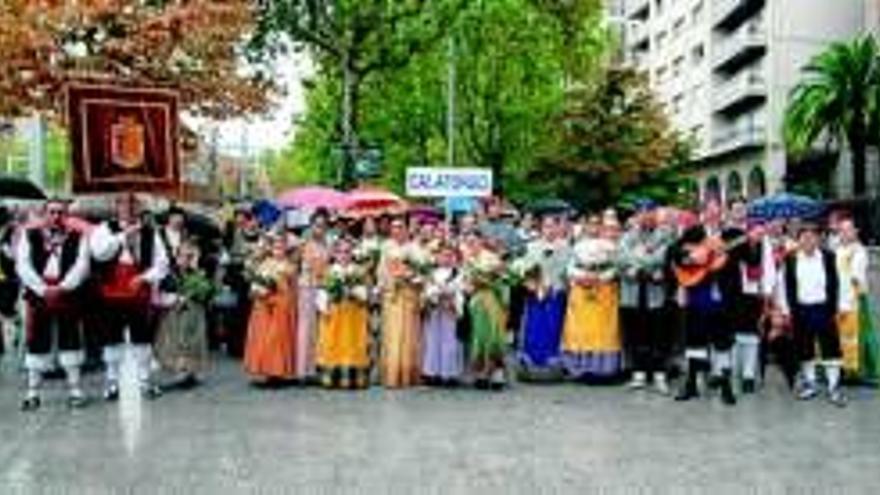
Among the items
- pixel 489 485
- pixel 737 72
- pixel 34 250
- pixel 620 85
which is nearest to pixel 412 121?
pixel 620 85

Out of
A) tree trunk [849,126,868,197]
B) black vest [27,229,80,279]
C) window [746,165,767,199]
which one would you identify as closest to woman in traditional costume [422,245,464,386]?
black vest [27,229,80,279]

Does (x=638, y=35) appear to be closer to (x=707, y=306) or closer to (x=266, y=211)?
(x=266, y=211)

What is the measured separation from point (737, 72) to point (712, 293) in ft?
233

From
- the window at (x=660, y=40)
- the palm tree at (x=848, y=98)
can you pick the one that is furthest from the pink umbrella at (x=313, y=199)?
the window at (x=660, y=40)

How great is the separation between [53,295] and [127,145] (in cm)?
150

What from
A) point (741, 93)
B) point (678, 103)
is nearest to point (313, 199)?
point (741, 93)

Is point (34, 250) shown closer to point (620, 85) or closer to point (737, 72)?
point (620, 85)

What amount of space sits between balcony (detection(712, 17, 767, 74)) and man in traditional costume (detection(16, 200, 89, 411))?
65892mm

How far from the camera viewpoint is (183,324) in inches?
766

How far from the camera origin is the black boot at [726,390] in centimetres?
1755

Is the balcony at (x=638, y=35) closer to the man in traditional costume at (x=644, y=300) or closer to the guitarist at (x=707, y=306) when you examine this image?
the man in traditional costume at (x=644, y=300)

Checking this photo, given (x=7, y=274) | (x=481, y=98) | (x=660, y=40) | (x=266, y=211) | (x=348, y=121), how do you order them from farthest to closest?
(x=660, y=40), (x=481, y=98), (x=348, y=121), (x=266, y=211), (x=7, y=274)

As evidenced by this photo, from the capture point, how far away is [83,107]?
17.3 metres

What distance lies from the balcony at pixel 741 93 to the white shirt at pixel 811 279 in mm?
63887
